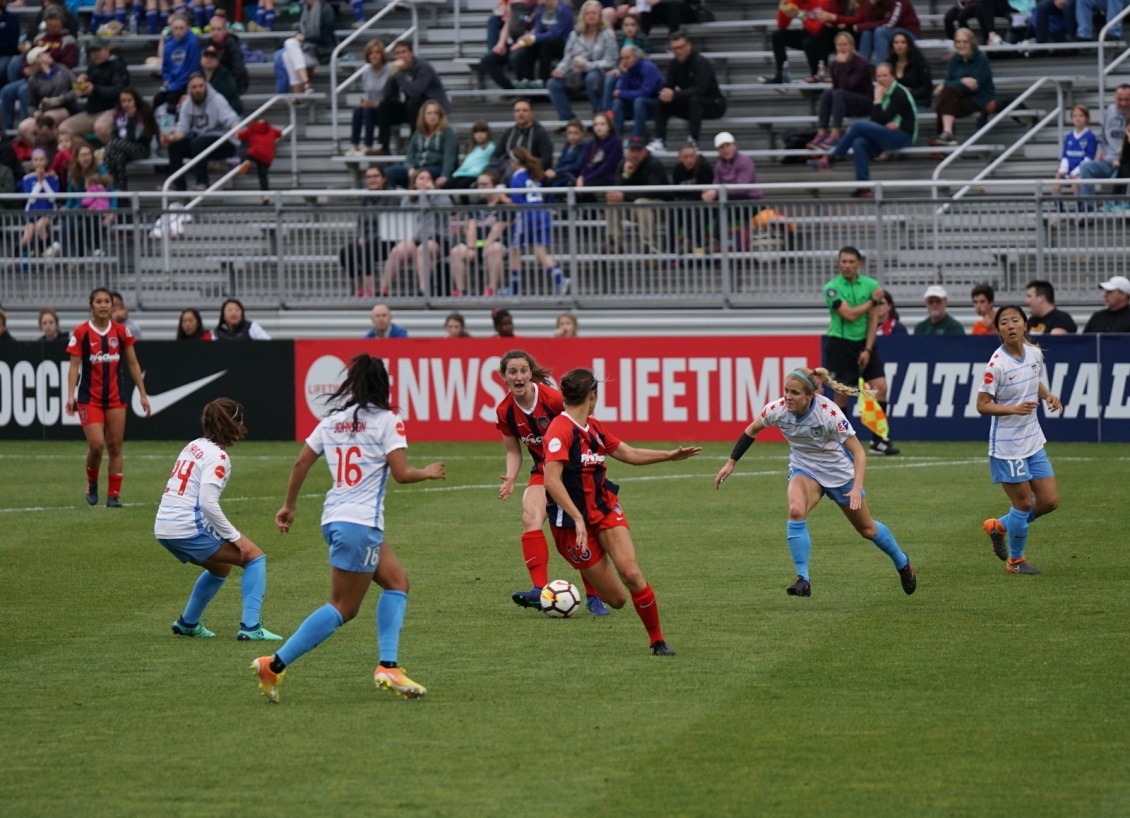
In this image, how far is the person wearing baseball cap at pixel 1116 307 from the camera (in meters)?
19.5

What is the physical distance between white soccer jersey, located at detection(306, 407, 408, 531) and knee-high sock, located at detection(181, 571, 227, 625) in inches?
83.3

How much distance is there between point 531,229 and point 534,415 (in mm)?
12138

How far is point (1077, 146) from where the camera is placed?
22906 millimetres

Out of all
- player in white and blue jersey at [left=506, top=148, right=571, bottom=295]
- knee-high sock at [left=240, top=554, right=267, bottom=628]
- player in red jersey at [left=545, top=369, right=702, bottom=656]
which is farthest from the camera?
player in white and blue jersey at [left=506, top=148, right=571, bottom=295]

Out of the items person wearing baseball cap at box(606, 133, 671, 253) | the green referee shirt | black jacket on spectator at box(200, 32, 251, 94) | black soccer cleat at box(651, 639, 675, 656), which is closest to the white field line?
the green referee shirt

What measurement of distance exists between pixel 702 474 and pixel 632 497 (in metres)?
1.80

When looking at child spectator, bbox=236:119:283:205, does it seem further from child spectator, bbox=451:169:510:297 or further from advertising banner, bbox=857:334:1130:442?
advertising banner, bbox=857:334:1130:442

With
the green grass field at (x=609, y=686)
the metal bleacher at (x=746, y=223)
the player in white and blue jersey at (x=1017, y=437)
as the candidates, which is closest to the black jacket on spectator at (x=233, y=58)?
the metal bleacher at (x=746, y=223)

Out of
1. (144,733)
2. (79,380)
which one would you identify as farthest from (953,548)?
(79,380)

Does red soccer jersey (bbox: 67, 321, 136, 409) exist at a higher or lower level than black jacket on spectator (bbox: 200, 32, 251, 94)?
lower

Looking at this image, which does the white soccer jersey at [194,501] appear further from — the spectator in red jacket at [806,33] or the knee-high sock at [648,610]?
the spectator in red jacket at [806,33]

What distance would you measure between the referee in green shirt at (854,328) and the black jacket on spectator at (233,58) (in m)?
13.7

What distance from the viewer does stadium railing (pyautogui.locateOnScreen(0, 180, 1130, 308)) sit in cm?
2158

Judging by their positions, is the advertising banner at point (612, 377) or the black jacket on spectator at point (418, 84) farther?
the black jacket on spectator at point (418, 84)
